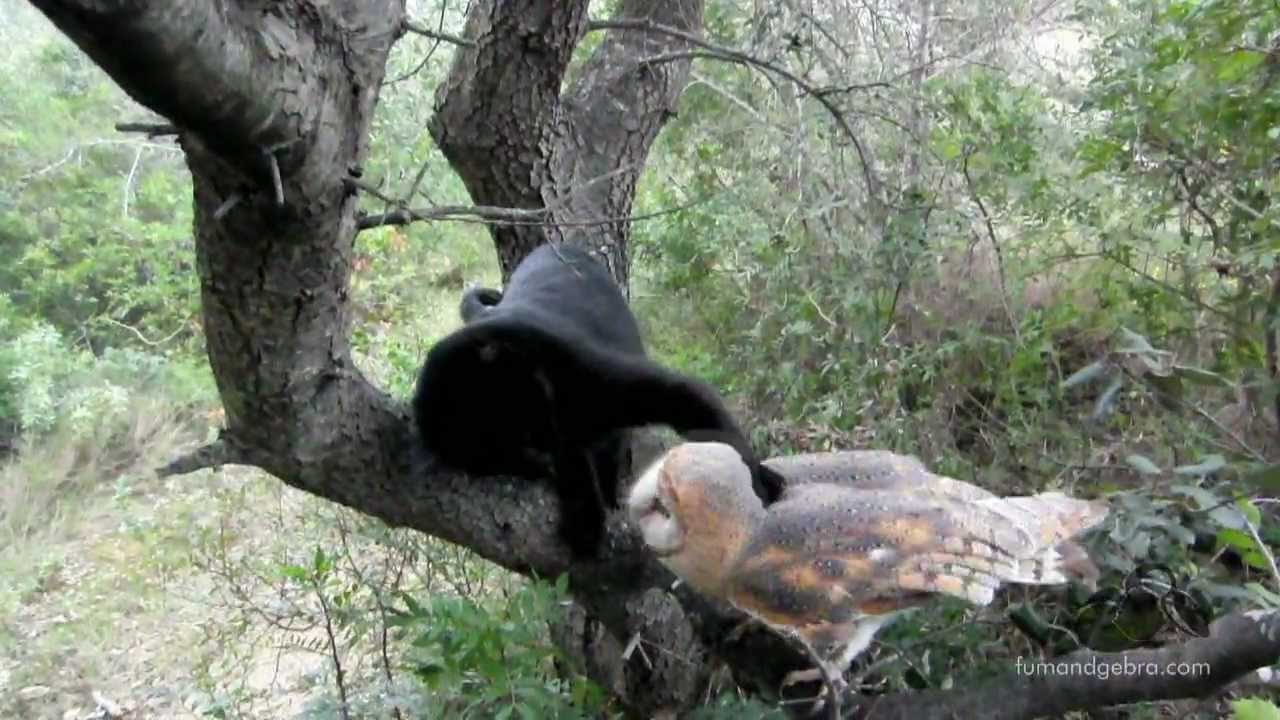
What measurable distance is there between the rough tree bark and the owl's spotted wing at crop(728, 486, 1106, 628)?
0.29 m

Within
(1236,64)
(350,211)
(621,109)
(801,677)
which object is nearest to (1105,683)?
(801,677)

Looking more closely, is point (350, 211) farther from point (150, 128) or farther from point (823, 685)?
point (823, 685)

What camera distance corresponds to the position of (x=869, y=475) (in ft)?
4.00

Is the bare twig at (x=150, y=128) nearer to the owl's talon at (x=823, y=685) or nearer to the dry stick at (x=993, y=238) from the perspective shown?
the owl's talon at (x=823, y=685)

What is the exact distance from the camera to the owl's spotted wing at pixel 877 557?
3.41ft

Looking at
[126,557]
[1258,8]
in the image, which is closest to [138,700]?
[126,557]

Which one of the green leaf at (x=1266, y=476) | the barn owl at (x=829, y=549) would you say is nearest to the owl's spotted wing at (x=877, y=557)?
the barn owl at (x=829, y=549)

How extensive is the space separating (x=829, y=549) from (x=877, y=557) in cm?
5

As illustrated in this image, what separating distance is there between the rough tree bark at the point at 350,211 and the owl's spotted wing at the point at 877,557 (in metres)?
0.29

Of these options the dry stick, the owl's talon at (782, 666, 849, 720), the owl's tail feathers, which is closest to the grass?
the owl's talon at (782, 666, 849, 720)

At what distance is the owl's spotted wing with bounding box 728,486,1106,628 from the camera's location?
104 cm

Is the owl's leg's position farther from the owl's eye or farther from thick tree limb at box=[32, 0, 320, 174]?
thick tree limb at box=[32, 0, 320, 174]

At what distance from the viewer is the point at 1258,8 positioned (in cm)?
131

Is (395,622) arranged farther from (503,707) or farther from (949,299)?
(949,299)
